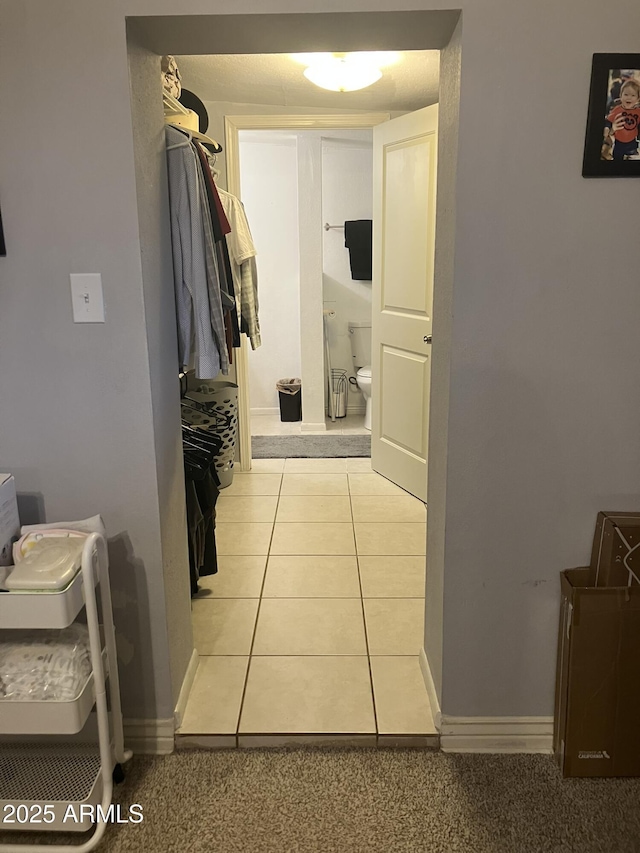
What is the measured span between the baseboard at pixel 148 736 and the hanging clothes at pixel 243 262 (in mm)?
1945

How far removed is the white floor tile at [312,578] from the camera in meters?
2.65

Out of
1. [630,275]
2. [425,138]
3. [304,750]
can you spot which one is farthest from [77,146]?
[425,138]

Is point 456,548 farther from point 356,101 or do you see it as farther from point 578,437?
point 356,101

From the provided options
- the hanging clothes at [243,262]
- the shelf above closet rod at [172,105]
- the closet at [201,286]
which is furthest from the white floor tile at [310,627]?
the shelf above closet rod at [172,105]

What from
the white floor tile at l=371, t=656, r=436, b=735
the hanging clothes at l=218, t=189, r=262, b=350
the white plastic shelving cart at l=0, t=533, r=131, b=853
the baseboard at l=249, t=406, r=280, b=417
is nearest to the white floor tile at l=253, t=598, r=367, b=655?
the white floor tile at l=371, t=656, r=436, b=735

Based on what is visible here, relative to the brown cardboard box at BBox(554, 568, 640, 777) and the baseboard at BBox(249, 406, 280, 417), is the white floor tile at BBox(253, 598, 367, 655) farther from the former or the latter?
the baseboard at BBox(249, 406, 280, 417)

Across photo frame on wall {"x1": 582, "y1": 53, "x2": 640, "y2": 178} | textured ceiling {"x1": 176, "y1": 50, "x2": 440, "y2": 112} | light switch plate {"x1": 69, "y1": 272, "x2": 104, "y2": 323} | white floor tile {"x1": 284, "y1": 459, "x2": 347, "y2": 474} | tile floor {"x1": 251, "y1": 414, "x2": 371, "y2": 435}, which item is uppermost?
textured ceiling {"x1": 176, "y1": 50, "x2": 440, "y2": 112}

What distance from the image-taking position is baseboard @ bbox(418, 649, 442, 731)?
6.17 feet

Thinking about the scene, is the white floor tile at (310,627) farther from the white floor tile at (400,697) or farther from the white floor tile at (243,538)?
the white floor tile at (243,538)

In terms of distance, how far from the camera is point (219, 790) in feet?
5.64

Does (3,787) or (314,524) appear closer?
(3,787)

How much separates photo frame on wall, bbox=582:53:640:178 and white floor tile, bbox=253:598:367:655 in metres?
1.65

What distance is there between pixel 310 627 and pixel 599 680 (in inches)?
41.3

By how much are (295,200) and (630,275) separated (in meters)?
4.15
